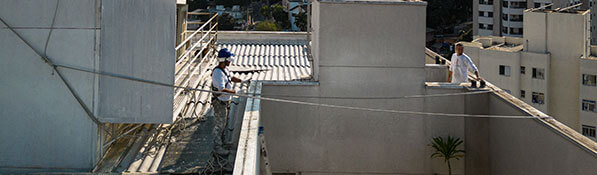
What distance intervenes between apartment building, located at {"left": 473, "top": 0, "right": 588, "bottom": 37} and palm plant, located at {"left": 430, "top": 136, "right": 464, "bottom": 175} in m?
51.0

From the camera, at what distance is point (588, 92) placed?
111ft

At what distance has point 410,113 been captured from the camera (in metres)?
10.1

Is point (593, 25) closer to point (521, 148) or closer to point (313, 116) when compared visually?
point (313, 116)

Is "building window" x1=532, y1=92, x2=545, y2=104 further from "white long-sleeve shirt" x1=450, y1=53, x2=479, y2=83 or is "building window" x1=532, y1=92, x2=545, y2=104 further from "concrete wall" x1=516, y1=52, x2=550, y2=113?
"white long-sleeve shirt" x1=450, y1=53, x2=479, y2=83

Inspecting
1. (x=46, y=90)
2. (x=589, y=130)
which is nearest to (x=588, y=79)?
(x=589, y=130)

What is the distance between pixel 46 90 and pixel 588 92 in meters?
33.7

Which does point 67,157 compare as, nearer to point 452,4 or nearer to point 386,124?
point 386,124

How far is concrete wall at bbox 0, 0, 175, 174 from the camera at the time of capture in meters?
5.62

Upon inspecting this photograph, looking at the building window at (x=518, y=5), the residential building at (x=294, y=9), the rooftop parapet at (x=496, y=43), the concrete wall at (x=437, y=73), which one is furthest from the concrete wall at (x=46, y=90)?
the residential building at (x=294, y=9)

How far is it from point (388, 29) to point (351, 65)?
851mm

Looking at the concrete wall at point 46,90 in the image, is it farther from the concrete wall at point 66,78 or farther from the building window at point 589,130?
the building window at point 589,130

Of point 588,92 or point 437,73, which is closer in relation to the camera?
point 437,73

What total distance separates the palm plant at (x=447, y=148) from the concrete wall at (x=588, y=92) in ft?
87.8

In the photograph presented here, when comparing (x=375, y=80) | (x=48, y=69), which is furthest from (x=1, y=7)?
(x=375, y=80)
